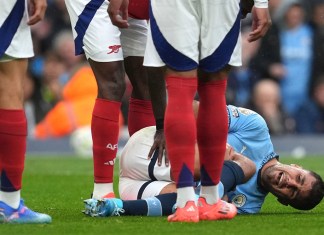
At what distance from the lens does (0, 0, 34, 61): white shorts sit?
255 inches

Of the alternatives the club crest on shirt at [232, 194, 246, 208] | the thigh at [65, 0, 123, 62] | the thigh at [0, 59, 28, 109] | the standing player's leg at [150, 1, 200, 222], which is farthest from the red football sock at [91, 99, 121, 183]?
the thigh at [0, 59, 28, 109]

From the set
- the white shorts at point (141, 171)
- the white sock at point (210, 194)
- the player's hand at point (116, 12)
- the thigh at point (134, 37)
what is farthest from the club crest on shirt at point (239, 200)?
the player's hand at point (116, 12)

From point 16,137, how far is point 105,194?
50.5 inches

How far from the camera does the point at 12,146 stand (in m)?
6.54

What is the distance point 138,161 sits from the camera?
7.81 meters

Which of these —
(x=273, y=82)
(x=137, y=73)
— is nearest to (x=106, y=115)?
(x=137, y=73)

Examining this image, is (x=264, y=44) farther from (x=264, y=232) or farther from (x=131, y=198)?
(x=264, y=232)

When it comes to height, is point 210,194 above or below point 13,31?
below

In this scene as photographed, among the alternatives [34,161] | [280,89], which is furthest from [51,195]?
[280,89]

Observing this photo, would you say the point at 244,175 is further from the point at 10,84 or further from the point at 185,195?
the point at 10,84

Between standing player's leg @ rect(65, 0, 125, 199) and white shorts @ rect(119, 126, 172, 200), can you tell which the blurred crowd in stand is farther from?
standing player's leg @ rect(65, 0, 125, 199)

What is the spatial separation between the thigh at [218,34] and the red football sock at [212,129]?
0.52ft

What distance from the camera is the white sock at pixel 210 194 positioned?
695cm

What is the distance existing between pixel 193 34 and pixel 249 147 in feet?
4.94
